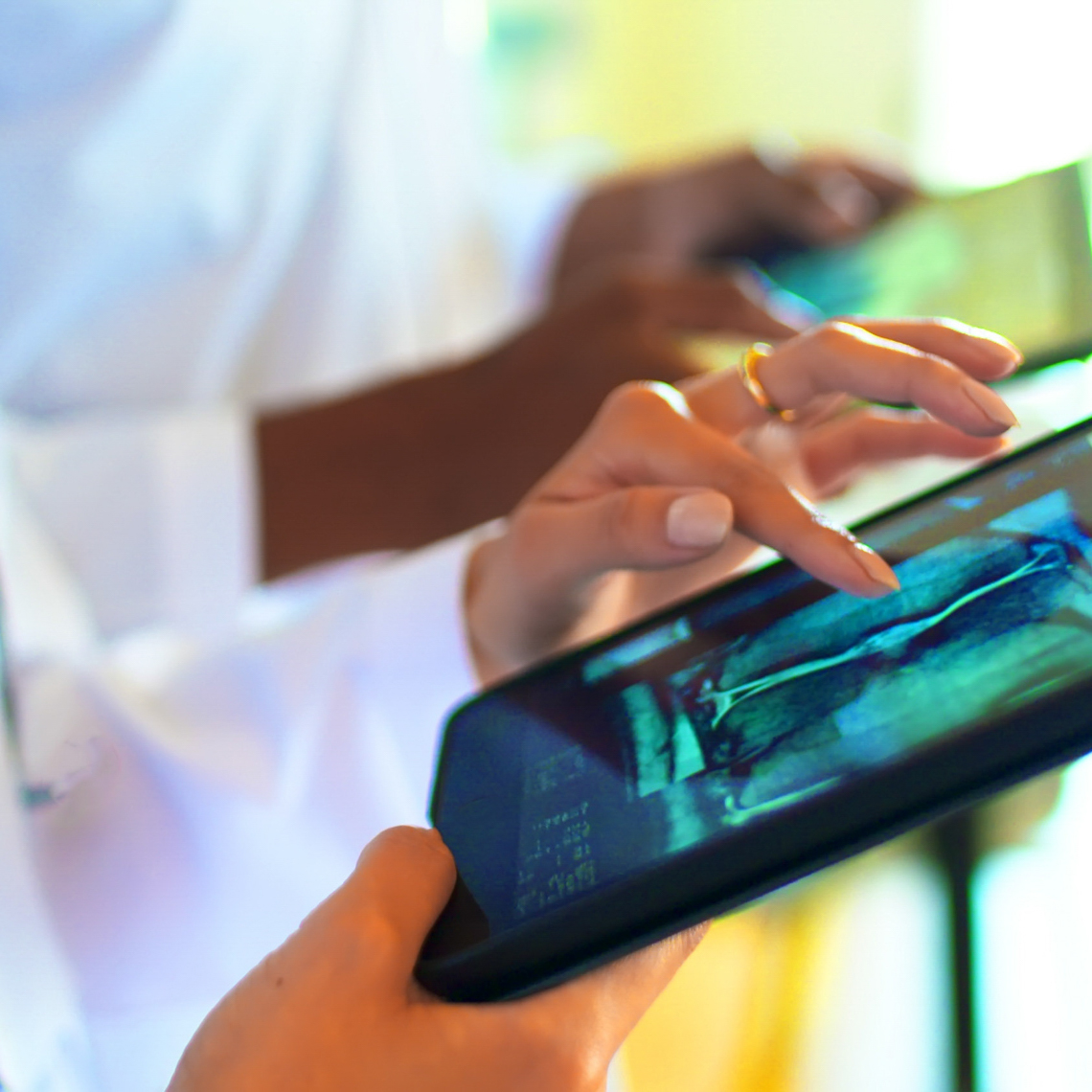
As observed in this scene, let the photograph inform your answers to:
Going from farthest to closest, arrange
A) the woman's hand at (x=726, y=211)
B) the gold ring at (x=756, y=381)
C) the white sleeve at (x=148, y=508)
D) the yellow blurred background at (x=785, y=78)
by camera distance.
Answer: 1. the yellow blurred background at (x=785, y=78)
2. the woman's hand at (x=726, y=211)
3. the white sleeve at (x=148, y=508)
4. the gold ring at (x=756, y=381)

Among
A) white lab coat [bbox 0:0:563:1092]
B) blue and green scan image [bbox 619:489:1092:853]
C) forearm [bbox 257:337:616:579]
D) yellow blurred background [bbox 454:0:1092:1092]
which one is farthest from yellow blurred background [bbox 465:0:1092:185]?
blue and green scan image [bbox 619:489:1092:853]

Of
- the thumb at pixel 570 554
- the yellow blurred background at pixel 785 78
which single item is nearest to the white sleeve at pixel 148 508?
the thumb at pixel 570 554

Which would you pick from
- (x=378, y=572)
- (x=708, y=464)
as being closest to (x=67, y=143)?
(x=378, y=572)

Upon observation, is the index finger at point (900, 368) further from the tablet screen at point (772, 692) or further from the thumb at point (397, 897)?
the thumb at point (397, 897)

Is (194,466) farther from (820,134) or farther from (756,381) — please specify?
(820,134)

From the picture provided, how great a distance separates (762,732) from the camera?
20 centimetres

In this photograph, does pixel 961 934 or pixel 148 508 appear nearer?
pixel 961 934

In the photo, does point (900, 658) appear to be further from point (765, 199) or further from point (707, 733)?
point (765, 199)

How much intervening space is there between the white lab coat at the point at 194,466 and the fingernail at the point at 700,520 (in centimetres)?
13

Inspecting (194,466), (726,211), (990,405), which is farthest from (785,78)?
(990,405)

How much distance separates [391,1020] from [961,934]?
0.62ft

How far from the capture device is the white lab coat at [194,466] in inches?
12.5

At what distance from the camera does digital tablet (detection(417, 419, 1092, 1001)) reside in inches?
6.8

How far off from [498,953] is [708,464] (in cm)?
14
